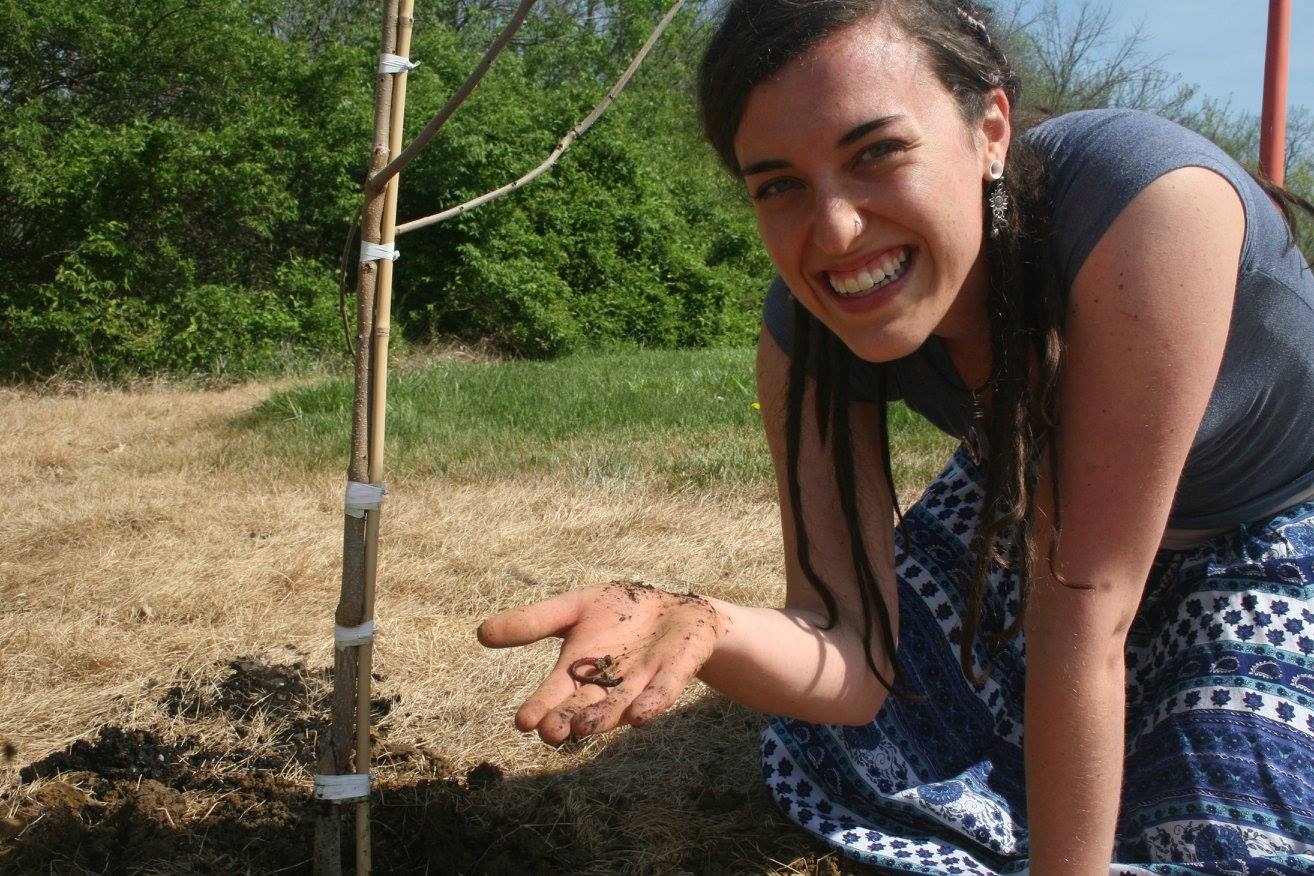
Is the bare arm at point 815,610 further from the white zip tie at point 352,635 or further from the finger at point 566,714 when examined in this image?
the white zip tie at point 352,635

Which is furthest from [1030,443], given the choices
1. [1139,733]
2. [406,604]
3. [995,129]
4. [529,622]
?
[406,604]

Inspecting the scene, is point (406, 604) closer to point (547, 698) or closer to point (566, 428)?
point (547, 698)

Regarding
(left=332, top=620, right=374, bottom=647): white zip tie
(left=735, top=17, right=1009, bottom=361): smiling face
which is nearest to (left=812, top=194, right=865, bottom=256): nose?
(left=735, top=17, right=1009, bottom=361): smiling face

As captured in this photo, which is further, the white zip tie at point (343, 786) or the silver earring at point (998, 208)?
the white zip tie at point (343, 786)

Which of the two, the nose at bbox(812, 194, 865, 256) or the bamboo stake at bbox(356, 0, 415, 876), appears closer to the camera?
the nose at bbox(812, 194, 865, 256)

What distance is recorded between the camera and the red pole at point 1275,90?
446 cm

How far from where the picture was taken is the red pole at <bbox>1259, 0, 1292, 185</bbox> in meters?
4.46

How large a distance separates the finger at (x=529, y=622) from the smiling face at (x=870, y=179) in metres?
0.53

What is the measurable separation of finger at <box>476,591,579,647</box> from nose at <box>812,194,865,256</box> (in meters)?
0.53

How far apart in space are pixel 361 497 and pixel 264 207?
867 cm

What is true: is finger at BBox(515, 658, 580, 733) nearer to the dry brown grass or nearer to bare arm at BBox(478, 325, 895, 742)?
bare arm at BBox(478, 325, 895, 742)

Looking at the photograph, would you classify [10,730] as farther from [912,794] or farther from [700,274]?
[700,274]

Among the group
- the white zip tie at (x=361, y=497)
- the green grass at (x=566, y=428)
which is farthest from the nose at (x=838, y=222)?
the green grass at (x=566, y=428)

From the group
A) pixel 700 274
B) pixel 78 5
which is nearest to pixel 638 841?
pixel 78 5
